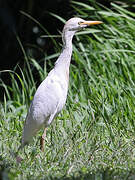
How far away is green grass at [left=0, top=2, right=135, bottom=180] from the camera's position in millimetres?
3395

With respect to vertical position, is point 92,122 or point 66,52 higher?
point 66,52

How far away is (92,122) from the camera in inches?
167

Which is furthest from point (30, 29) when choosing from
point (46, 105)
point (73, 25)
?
point (46, 105)

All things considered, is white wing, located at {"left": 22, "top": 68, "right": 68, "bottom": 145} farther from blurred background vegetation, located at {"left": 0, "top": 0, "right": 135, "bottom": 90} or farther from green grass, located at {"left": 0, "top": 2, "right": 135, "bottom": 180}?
blurred background vegetation, located at {"left": 0, "top": 0, "right": 135, "bottom": 90}

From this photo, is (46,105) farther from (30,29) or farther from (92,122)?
(30,29)

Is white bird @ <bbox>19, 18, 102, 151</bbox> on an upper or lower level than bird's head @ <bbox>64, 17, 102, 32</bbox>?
lower

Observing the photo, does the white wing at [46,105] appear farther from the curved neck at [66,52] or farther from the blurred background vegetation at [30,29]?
the blurred background vegetation at [30,29]

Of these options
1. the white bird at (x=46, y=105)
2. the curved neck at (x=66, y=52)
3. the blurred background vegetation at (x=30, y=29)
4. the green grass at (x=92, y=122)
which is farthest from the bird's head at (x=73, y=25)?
the blurred background vegetation at (x=30, y=29)

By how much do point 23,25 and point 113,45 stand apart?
303cm

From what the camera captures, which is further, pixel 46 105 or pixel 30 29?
pixel 30 29

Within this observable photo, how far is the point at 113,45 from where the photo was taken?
5574mm

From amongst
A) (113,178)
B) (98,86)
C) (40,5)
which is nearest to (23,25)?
(40,5)

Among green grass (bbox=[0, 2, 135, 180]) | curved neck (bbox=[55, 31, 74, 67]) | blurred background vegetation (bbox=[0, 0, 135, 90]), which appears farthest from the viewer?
blurred background vegetation (bbox=[0, 0, 135, 90])

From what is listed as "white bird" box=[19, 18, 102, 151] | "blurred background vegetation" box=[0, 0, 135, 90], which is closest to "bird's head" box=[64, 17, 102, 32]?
"white bird" box=[19, 18, 102, 151]
